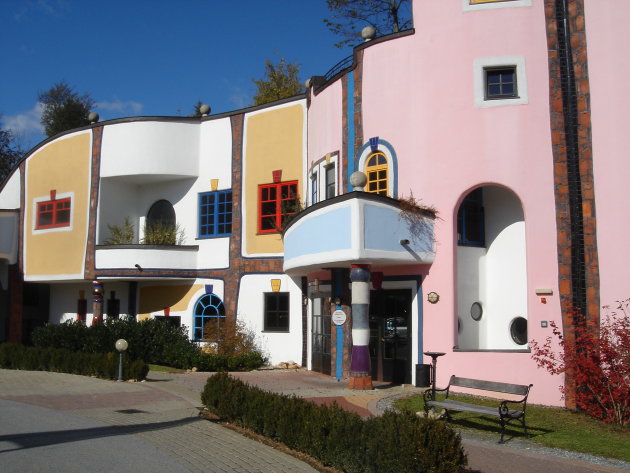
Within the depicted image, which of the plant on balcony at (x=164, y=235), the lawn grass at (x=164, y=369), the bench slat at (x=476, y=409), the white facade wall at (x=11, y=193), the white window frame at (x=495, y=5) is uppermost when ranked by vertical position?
the white window frame at (x=495, y=5)

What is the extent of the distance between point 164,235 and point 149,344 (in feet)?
13.3

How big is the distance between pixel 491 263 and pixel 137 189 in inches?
528

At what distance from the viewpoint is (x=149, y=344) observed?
2003 centimetres

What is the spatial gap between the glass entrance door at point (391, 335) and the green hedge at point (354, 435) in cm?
601

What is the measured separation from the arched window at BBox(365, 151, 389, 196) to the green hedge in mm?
7133

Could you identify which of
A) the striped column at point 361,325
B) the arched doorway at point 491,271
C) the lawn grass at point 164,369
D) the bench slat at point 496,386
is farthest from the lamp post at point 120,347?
the bench slat at point 496,386

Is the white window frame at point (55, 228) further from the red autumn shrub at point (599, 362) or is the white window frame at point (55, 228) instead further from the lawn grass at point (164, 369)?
the red autumn shrub at point (599, 362)

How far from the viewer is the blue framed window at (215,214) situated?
2220 centimetres

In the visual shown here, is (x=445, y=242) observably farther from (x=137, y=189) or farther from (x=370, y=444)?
(x=137, y=189)

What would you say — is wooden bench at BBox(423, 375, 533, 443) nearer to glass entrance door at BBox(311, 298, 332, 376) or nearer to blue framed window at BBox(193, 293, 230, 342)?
glass entrance door at BBox(311, 298, 332, 376)

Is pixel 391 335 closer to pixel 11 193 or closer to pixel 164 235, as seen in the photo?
pixel 164 235

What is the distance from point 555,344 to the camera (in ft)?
45.0

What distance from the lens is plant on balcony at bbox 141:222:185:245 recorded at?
73.8ft

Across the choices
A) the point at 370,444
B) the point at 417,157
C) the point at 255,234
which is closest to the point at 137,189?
the point at 255,234
